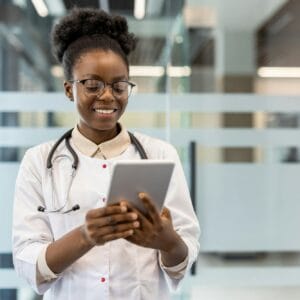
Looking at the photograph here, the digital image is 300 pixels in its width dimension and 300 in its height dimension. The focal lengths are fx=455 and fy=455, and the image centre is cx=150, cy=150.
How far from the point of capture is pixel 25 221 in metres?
0.95

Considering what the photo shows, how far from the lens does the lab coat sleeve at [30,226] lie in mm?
926

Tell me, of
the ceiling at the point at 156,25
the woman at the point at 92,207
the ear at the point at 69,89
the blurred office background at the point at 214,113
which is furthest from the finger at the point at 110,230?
the ceiling at the point at 156,25

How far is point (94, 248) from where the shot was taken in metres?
0.96

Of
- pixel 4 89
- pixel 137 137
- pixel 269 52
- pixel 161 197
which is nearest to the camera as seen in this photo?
pixel 161 197

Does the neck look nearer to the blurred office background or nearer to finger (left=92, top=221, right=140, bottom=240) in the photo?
finger (left=92, top=221, right=140, bottom=240)

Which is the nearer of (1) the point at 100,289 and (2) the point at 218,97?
(1) the point at 100,289

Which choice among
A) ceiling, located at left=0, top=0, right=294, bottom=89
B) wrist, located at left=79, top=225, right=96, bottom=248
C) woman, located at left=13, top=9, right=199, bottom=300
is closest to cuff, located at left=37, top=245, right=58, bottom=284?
woman, located at left=13, top=9, right=199, bottom=300

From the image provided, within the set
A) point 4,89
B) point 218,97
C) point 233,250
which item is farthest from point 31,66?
point 233,250

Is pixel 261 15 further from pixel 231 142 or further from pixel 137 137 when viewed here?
pixel 137 137

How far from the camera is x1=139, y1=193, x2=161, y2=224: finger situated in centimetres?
78

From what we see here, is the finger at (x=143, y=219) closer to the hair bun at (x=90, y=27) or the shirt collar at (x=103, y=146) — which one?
the shirt collar at (x=103, y=146)

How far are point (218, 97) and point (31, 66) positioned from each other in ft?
3.01

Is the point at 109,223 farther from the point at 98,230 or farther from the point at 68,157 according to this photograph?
the point at 68,157

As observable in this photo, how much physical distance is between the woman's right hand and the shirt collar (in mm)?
A: 253
